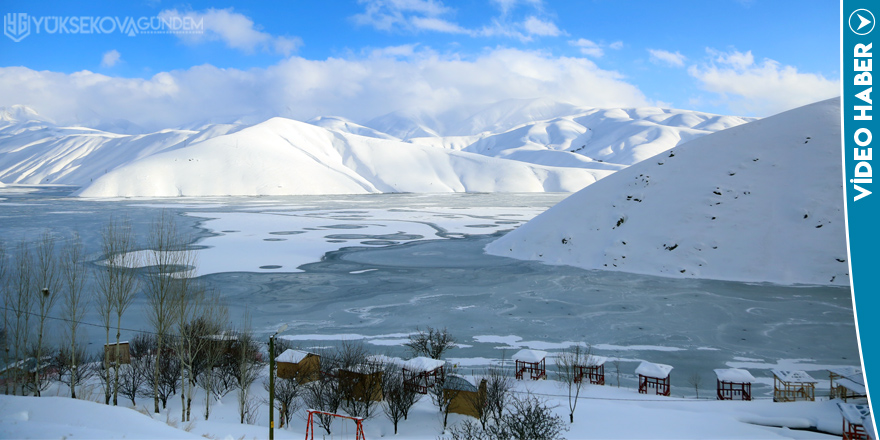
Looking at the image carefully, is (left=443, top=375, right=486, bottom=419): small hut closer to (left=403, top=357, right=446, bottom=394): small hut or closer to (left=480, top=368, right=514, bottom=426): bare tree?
(left=480, top=368, right=514, bottom=426): bare tree

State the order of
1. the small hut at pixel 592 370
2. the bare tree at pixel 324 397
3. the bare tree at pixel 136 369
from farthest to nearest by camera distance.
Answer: the bare tree at pixel 136 369
the small hut at pixel 592 370
the bare tree at pixel 324 397

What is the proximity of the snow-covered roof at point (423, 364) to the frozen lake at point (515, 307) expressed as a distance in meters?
1.98

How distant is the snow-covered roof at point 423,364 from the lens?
16266 millimetres

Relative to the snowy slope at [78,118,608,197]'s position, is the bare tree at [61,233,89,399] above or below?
below

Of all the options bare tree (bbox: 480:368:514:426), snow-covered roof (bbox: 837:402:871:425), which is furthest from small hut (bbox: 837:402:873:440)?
bare tree (bbox: 480:368:514:426)

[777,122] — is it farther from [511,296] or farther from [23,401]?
[23,401]

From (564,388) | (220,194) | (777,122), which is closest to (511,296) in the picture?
(564,388)

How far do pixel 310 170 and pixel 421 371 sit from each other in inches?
5032

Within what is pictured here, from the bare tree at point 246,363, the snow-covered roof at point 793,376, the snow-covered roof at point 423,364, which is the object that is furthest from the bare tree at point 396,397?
the snow-covered roof at point 793,376

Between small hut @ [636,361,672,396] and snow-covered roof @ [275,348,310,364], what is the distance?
10.5m

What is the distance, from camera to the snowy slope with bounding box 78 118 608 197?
12188cm

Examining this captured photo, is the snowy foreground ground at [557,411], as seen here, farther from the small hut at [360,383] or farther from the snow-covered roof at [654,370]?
the small hut at [360,383]

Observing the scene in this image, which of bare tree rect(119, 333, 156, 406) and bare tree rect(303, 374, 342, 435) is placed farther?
bare tree rect(119, 333, 156, 406)

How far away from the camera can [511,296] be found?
26.1 m
